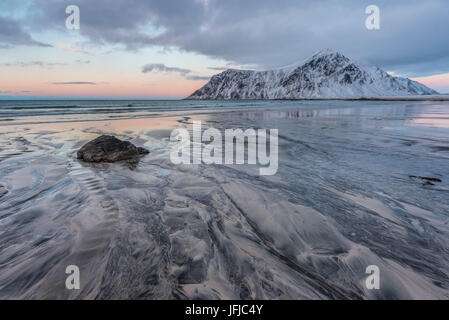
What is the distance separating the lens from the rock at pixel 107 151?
5.54 metres

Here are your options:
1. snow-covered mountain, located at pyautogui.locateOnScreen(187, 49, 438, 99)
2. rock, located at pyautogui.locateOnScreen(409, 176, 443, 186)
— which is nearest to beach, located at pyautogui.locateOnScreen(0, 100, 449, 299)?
rock, located at pyautogui.locateOnScreen(409, 176, 443, 186)

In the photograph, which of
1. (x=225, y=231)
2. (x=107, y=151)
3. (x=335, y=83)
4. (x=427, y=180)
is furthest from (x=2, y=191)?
(x=335, y=83)

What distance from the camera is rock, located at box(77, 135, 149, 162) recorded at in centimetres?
554

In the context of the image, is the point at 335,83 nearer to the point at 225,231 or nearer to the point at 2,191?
the point at 225,231

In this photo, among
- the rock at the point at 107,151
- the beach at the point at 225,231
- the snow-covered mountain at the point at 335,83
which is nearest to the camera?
the beach at the point at 225,231

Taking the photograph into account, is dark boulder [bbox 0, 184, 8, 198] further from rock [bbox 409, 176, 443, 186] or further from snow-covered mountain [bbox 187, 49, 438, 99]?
snow-covered mountain [bbox 187, 49, 438, 99]

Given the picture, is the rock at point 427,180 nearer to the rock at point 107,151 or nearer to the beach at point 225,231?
the beach at point 225,231

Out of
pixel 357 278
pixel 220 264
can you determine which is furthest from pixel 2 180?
pixel 357 278

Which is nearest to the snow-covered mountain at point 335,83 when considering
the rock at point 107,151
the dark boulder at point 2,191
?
the rock at point 107,151

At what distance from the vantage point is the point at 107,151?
18.8ft

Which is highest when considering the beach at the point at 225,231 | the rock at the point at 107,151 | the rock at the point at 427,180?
the rock at the point at 107,151

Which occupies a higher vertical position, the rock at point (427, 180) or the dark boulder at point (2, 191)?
the rock at point (427, 180)

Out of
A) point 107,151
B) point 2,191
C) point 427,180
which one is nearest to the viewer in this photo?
point 2,191
